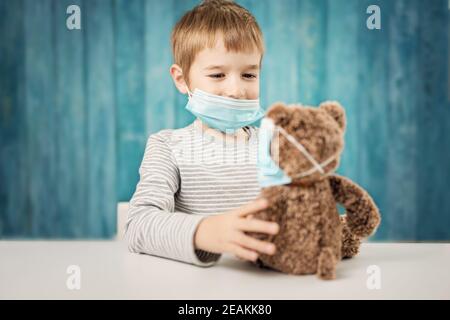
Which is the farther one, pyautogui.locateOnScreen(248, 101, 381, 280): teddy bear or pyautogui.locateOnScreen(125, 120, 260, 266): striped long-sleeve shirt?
pyautogui.locateOnScreen(125, 120, 260, 266): striped long-sleeve shirt

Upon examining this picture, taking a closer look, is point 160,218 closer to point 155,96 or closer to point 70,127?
point 155,96

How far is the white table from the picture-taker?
535 millimetres

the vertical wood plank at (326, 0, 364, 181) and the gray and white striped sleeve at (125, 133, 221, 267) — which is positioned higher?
the vertical wood plank at (326, 0, 364, 181)

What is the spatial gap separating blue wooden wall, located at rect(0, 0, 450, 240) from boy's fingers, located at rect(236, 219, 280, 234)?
1336 mm

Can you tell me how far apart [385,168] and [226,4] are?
122 cm

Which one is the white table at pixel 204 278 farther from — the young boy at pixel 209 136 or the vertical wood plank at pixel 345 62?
→ the vertical wood plank at pixel 345 62

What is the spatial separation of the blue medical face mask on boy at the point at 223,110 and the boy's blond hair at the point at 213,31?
81mm

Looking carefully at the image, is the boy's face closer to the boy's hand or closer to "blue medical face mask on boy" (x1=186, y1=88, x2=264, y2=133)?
"blue medical face mask on boy" (x1=186, y1=88, x2=264, y2=133)

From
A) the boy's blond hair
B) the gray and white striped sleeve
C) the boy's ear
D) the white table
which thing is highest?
the boy's blond hair

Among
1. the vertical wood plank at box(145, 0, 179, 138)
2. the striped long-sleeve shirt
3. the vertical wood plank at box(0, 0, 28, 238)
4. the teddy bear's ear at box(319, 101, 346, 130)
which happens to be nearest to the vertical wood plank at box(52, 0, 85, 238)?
the vertical wood plank at box(0, 0, 28, 238)

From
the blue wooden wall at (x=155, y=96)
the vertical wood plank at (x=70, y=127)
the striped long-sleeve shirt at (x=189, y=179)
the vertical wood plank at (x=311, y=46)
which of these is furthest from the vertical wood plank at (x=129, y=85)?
the striped long-sleeve shirt at (x=189, y=179)

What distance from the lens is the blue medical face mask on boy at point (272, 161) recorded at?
0.57 metres

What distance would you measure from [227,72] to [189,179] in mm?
206
